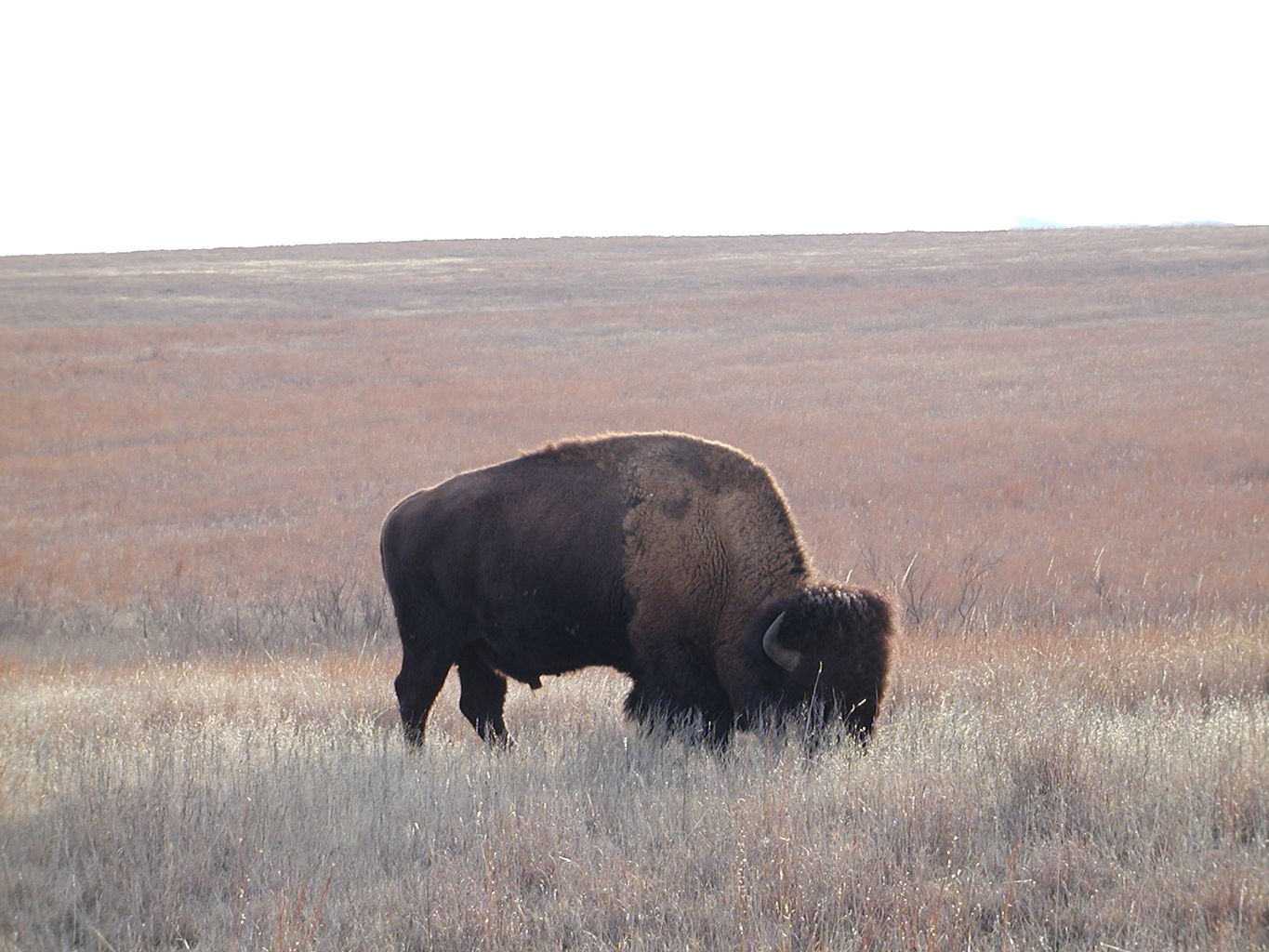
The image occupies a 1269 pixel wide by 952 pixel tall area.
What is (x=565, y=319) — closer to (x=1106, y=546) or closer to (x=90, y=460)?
(x=90, y=460)

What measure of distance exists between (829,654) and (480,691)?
258cm

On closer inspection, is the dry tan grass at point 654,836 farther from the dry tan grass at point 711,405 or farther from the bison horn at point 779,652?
the dry tan grass at point 711,405

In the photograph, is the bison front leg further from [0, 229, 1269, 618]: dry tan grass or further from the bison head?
[0, 229, 1269, 618]: dry tan grass

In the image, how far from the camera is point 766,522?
21.1 feet

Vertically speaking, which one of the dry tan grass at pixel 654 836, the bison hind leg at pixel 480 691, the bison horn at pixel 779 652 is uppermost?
the bison horn at pixel 779 652

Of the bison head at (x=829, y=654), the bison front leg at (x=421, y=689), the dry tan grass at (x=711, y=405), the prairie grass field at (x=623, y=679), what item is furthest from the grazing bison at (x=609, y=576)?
the dry tan grass at (x=711, y=405)

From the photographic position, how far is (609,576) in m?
6.48

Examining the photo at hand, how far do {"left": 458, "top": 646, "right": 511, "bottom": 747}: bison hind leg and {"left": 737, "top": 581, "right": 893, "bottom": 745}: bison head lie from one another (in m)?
2.10

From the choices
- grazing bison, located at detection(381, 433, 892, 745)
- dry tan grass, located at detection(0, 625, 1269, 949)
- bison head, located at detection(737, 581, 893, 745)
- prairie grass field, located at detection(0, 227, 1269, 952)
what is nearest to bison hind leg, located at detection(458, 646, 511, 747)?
grazing bison, located at detection(381, 433, 892, 745)

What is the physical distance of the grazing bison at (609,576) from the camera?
20.5 ft

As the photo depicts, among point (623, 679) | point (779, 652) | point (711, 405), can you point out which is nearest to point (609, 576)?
point (779, 652)

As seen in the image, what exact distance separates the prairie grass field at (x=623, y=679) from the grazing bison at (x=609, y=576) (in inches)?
15.5

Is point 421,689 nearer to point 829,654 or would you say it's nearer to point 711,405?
point 829,654

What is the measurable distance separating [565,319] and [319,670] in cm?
2955
